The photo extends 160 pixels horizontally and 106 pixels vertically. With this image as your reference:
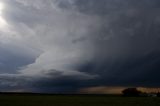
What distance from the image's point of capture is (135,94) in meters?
197
